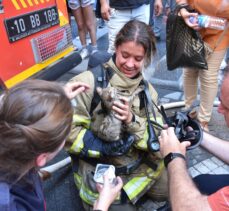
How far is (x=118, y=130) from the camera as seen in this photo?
174 cm

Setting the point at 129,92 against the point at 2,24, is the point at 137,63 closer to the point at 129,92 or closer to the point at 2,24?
the point at 129,92

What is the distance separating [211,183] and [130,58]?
878 mm

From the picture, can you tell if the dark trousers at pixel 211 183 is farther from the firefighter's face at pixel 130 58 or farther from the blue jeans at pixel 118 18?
the blue jeans at pixel 118 18

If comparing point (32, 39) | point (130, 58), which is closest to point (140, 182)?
point (130, 58)

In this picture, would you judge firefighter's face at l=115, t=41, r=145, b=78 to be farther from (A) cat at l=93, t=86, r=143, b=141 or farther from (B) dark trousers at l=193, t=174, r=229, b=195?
(B) dark trousers at l=193, t=174, r=229, b=195

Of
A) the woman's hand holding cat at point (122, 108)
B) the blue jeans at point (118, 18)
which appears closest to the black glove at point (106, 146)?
the woman's hand holding cat at point (122, 108)

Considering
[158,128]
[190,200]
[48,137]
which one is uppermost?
[48,137]

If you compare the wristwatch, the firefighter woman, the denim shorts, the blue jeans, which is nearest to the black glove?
the firefighter woman

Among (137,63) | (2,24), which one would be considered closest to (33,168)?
(137,63)

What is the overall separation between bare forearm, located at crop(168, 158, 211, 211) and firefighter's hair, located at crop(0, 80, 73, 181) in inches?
21.2

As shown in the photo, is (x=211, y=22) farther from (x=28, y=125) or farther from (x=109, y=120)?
(x=28, y=125)

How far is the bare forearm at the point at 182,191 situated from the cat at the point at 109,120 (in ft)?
1.35

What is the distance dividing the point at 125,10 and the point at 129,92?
4.36ft

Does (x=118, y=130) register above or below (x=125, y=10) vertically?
below
